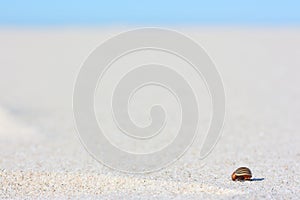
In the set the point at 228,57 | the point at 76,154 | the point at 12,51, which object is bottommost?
the point at 76,154

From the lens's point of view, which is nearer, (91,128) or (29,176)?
(29,176)

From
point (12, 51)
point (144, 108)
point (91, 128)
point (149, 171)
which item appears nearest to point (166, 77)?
point (144, 108)

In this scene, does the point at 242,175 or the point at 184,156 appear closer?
the point at 242,175

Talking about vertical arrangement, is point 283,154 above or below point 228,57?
below

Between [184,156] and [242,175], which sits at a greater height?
[184,156]

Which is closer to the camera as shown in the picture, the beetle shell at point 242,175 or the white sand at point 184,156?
the white sand at point 184,156

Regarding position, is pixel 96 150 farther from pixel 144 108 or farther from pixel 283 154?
pixel 144 108

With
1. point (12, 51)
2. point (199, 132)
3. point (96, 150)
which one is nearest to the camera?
point (96, 150)

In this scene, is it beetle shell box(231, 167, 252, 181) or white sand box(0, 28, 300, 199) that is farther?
beetle shell box(231, 167, 252, 181)
